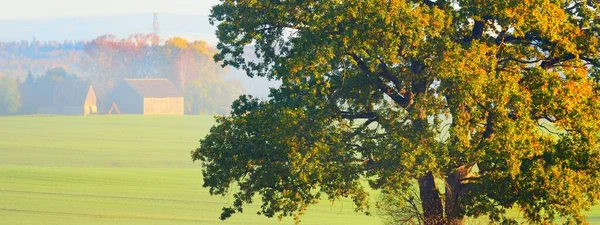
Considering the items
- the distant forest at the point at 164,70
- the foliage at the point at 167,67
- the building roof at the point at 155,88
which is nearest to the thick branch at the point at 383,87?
the building roof at the point at 155,88

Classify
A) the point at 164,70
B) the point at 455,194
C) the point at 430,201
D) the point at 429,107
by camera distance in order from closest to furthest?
the point at 429,107 < the point at 455,194 < the point at 430,201 < the point at 164,70

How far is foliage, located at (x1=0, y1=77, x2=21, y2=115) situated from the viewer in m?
156

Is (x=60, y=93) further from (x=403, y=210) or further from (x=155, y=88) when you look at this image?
(x=403, y=210)

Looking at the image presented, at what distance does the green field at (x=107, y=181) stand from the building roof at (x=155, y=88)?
4649 centimetres

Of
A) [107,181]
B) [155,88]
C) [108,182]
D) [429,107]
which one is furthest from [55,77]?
[429,107]

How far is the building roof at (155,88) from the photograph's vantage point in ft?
534

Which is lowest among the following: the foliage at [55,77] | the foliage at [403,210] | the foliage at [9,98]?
the foliage at [403,210]

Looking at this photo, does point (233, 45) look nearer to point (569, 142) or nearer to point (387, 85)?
point (387, 85)

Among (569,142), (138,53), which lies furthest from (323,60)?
(138,53)

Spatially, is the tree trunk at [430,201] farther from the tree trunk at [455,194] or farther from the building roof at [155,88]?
the building roof at [155,88]

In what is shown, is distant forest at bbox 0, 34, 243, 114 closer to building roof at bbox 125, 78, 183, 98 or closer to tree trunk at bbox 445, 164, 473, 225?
building roof at bbox 125, 78, 183, 98

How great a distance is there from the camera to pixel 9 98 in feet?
515

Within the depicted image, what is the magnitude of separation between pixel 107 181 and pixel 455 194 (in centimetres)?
3712

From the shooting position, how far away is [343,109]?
26.5 metres
